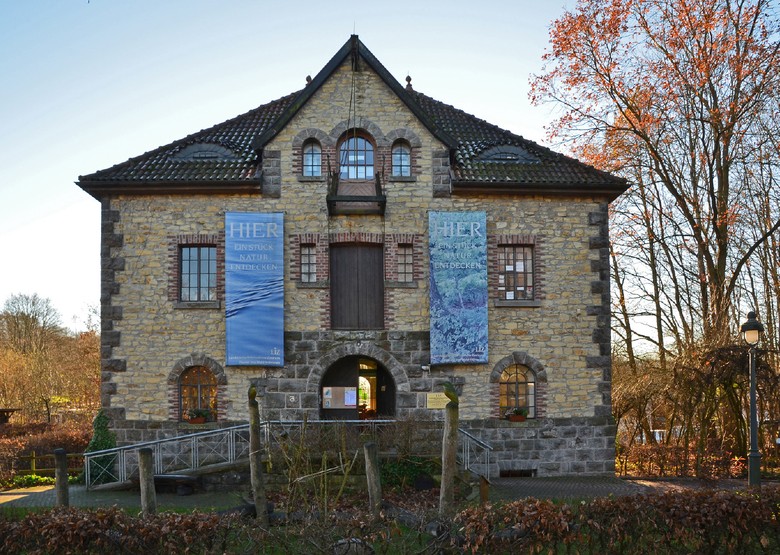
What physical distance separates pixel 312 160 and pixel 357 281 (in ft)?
10.7

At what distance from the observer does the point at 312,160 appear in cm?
1892

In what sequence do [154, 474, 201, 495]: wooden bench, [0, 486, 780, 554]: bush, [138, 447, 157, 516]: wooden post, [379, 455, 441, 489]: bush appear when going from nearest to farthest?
[0, 486, 780, 554]: bush
[138, 447, 157, 516]: wooden post
[379, 455, 441, 489]: bush
[154, 474, 201, 495]: wooden bench

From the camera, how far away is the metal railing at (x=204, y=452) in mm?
16984

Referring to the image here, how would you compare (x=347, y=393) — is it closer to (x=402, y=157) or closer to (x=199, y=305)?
(x=199, y=305)

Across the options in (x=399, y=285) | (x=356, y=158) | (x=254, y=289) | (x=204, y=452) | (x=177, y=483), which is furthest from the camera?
(x=356, y=158)

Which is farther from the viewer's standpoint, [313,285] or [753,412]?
[313,285]

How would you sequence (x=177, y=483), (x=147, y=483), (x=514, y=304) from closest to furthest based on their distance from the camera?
(x=147, y=483)
(x=177, y=483)
(x=514, y=304)

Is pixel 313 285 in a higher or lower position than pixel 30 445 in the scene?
higher

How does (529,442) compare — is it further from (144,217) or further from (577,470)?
(144,217)

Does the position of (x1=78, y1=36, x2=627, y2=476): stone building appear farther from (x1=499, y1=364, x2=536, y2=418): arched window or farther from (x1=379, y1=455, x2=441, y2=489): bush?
(x1=379, y1=455, x2=441, y2=489): bush

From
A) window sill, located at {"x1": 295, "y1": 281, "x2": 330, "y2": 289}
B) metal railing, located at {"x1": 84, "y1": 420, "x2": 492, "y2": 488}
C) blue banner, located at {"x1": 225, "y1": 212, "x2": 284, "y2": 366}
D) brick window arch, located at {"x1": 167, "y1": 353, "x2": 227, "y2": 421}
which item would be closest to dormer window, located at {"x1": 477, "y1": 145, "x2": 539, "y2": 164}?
window sill, located at {"x1": 295, "y1": 281, "x2": 330, "y2": 289}

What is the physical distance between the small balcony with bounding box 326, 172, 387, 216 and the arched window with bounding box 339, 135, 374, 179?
0.21 meters

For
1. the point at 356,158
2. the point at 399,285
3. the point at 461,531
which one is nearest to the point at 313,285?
the point at 399,285

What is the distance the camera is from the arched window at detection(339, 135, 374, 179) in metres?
19.0
